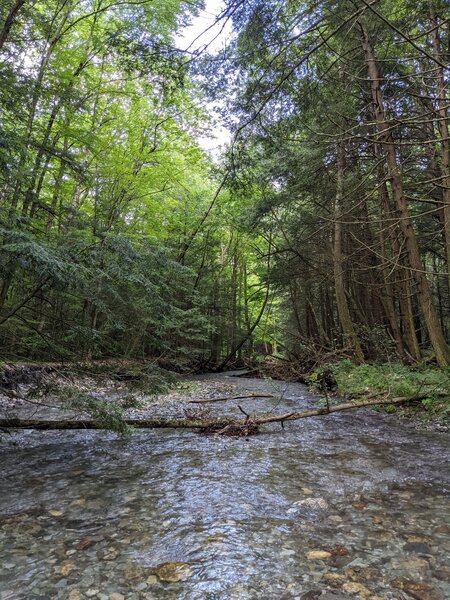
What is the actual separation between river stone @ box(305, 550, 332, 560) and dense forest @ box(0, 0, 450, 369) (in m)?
2.71

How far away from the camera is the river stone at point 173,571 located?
7.79ft

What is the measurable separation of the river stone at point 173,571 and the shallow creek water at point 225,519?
0.04ft

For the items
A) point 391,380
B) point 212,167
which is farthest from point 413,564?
point 212,167

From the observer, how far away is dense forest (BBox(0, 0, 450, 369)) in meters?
4.78

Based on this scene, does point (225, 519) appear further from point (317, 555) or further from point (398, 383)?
point (398, 383)

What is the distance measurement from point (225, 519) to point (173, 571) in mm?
804

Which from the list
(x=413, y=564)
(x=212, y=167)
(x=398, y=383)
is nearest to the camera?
(x=413, y=564)

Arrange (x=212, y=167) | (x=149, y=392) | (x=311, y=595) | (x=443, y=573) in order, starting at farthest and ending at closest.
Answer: (x=212, y=167)
(x=149, y=392)
(x=443, y=573)
(x=311, y=595)

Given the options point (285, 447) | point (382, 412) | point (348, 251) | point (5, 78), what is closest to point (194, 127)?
point (348, 251)

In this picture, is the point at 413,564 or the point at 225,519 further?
the point at 225,519

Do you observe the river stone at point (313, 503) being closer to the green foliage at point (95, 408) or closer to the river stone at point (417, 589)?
the river stone at point (417, 589)

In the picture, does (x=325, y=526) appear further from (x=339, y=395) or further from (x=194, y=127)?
(x=194, y=127)

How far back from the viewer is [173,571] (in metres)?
2.45

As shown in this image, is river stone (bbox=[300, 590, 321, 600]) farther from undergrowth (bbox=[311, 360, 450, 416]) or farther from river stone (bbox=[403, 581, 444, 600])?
undergrowth (bbox=[311, 360, 450, 416])
